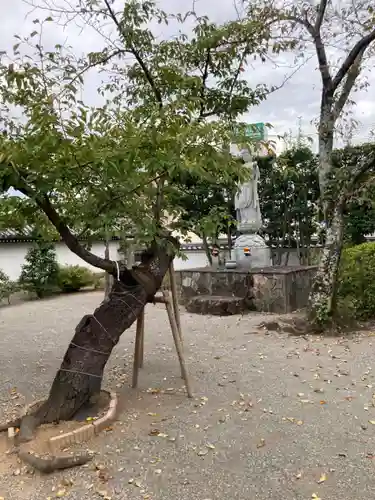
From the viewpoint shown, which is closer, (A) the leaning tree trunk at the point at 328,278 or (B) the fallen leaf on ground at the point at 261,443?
(B) the fallen leaf on ground at the point at 261,443

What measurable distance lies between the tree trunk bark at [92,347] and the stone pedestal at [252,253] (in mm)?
6388

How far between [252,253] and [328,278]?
3796 millimetres

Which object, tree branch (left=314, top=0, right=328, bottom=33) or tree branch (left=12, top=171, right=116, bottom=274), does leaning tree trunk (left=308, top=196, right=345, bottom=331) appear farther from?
tree branch (left=12, top=171, right=116, bottom=274)

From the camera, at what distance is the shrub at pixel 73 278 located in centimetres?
1302

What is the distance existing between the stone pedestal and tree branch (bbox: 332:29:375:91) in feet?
13.2

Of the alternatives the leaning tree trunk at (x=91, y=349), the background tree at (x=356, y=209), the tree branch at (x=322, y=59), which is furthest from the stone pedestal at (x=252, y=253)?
the leaning tree trunk at (x=91, y=349)

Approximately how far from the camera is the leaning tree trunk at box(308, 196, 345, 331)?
632cm

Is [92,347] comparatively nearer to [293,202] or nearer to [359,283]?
[359,283]

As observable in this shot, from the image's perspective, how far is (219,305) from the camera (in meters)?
8.16

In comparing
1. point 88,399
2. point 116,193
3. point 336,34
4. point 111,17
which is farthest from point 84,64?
point 336,34

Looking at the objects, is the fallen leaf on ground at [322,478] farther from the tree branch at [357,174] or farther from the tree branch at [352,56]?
the tree branch at [352,56]

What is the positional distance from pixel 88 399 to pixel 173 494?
1166 millimetres

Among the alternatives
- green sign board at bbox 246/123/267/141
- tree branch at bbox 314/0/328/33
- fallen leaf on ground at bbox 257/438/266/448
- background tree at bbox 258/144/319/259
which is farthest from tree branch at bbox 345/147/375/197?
background tree at bbox 258/144/319/259

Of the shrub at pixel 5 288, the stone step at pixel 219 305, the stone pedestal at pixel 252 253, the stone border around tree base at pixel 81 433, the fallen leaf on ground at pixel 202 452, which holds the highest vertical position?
the stone pedestal at pixel 252 253
